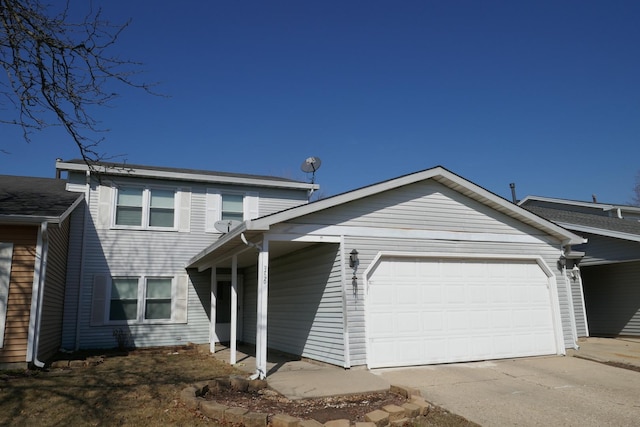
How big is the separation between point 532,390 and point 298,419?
13.3ft

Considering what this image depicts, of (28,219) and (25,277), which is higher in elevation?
(28,219)

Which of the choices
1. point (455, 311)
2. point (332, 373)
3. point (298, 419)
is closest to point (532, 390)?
point (455, 311)

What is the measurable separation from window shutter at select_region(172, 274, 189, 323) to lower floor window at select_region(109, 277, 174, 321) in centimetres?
17

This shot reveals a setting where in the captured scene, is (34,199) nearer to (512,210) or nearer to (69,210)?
(69,210)

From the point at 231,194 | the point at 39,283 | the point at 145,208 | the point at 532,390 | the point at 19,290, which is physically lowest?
the point at 532,390

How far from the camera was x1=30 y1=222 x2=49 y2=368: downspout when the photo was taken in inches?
345

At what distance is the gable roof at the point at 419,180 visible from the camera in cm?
814

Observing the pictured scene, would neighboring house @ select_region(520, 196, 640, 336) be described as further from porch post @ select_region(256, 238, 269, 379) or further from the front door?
the front door

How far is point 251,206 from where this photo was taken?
14.7m

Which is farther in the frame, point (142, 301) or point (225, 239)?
point (142, 301)

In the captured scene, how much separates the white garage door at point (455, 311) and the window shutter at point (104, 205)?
8.54 m

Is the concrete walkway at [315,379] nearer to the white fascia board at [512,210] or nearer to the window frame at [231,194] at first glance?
the white fascia board at [512,210]

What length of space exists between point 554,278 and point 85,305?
12.3 metres

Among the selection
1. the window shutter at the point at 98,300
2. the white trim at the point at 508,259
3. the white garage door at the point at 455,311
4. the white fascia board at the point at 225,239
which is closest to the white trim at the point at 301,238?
the white fascia board at the point at 225,239
